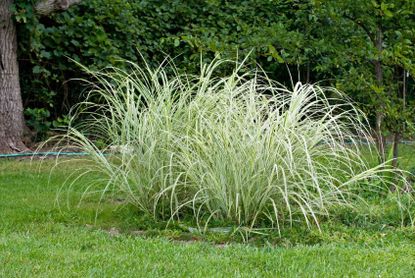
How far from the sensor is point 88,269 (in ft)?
13.3

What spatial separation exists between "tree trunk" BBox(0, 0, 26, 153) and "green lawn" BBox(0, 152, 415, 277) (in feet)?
9.65

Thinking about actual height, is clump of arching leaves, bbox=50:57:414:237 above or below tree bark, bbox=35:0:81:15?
below

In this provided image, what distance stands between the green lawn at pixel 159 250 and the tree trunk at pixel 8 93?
→ 2941mm

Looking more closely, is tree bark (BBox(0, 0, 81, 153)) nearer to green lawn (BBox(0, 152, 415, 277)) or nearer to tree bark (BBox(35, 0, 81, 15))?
tree bark (BBox(35, 0, 81, 15))

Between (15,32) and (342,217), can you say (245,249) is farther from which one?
(15,32)

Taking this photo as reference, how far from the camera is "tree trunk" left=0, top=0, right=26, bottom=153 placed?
8.64 meters

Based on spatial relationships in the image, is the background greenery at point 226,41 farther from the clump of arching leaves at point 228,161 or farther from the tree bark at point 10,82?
the clump of arching leaves at point 228,161

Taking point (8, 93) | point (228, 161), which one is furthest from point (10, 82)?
point (228, 161)

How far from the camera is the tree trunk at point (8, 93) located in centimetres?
864

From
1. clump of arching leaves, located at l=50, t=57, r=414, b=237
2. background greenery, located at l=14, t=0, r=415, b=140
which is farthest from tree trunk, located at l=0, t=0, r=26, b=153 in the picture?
clump of arching leaves, located at l=50, t=57, r=414, b=237

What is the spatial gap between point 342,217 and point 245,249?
112 cm

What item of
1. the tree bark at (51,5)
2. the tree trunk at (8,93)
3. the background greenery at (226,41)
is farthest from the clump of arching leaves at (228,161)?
the tree bark at (51,5)

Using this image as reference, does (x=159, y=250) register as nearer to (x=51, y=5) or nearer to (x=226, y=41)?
(x=226, y=41)

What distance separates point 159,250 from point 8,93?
4899 mm
